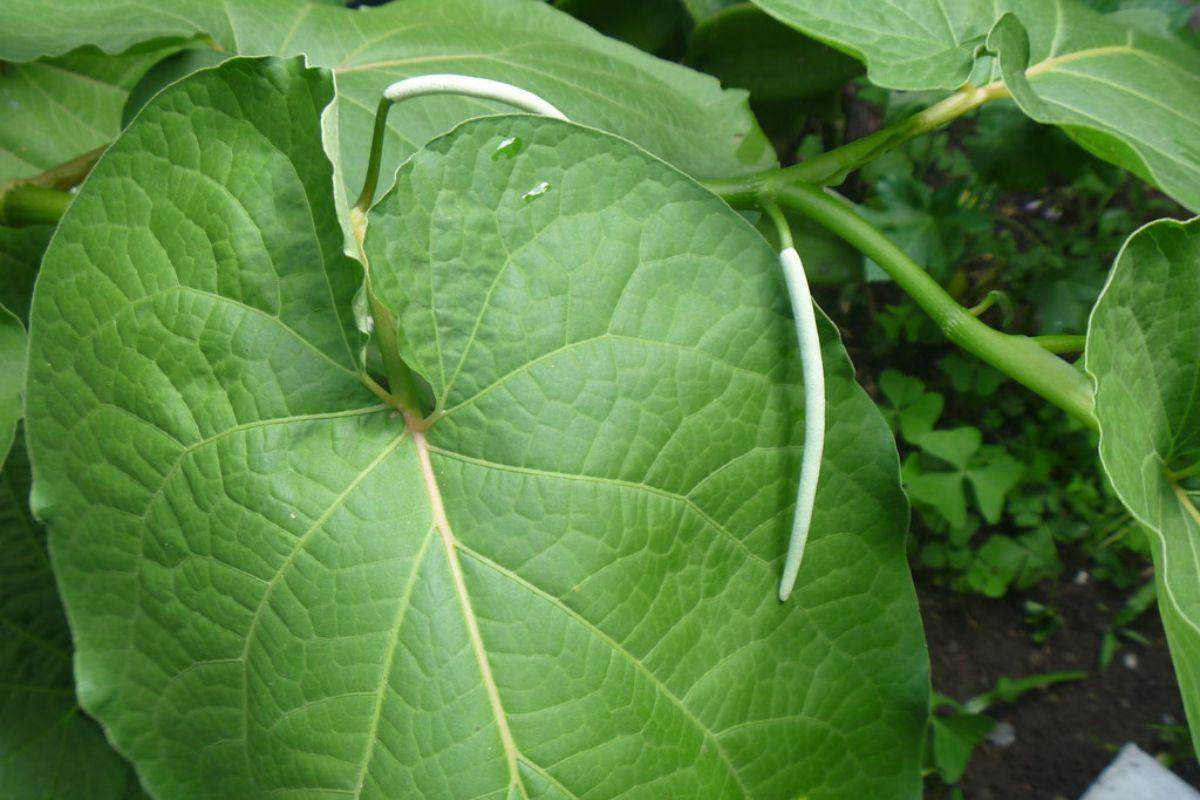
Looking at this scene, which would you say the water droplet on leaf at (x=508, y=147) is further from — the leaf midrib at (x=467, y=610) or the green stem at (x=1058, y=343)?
the green stem at (x=1058, y=343)

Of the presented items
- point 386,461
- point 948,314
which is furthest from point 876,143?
point 386,461

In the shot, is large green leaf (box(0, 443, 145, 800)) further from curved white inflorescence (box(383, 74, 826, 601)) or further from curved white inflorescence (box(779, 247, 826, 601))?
curved white inflorescence (box(779, 247, 826, 601))

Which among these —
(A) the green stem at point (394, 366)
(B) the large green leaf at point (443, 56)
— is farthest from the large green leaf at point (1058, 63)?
(A) the green stem at point (394, 366)

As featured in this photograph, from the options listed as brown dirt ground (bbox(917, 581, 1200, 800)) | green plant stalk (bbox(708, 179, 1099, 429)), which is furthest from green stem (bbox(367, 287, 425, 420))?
brown dirt ground (bbox(917, 581, 1200, 800))

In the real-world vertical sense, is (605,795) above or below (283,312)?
below

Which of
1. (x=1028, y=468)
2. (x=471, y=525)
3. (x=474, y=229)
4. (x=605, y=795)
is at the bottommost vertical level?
(x=1028, y=468)

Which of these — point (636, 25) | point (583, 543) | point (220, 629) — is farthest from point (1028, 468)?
point (220, 629)

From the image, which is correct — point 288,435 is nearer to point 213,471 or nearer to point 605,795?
point 213,471
